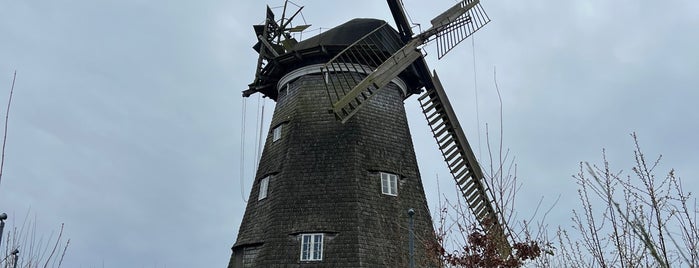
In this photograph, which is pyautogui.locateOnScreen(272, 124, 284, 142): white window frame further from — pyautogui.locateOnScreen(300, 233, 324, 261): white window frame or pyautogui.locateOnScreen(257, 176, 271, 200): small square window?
pyautogui.locateOnScreen(300, 233, 324, 261): white window frame

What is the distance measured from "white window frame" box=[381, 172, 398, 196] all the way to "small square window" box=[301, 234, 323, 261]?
2.04m

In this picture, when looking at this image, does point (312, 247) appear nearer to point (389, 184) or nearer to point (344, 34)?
point (389, 184)

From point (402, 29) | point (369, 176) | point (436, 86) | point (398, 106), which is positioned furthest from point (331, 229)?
point (402, 29)

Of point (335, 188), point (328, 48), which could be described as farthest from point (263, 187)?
point (328, 48)

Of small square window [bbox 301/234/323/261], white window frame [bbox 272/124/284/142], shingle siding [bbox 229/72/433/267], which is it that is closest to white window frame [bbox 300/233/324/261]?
small square window [bbox 301/234/323/261]

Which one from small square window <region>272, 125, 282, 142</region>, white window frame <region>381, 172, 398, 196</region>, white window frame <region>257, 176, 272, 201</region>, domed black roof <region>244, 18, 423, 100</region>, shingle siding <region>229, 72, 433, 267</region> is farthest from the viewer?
small square window <region>272, 125, 282, 142</region>

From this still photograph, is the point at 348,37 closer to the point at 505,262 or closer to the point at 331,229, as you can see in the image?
the point at 331,229

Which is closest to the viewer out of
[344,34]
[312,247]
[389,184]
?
[312,247]

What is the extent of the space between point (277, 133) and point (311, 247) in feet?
12.7

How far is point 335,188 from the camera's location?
1419 cm

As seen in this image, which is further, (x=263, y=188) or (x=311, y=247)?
(x=263, y=188)

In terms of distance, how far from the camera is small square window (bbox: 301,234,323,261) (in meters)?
13.4

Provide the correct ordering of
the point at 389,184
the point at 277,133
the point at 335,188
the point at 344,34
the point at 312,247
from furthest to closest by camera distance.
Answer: the point at 277,133, the point at 344,34, the point at 389,184, the point at 335,188, the point at 312,247

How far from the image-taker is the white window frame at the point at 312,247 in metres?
13.4
